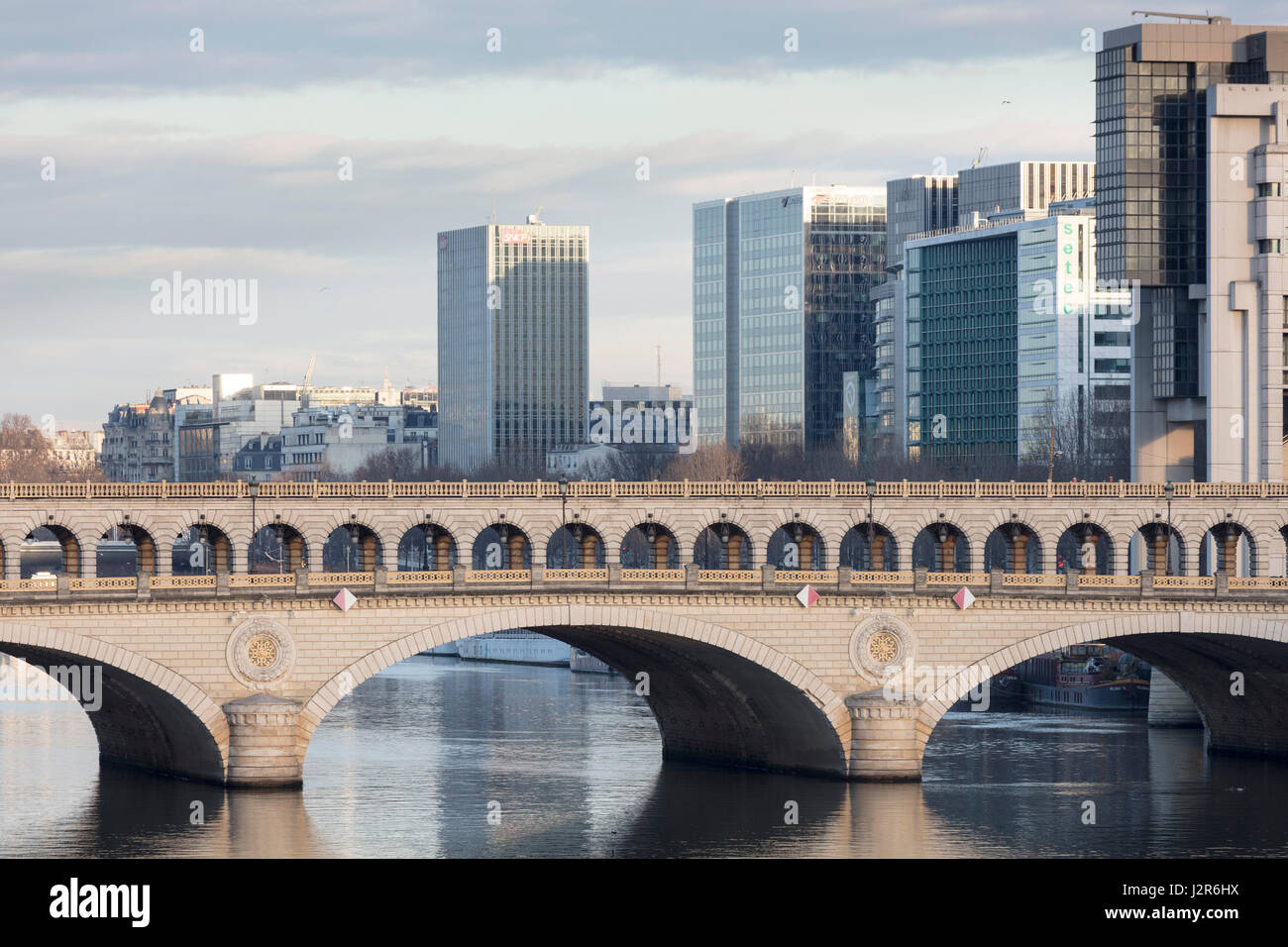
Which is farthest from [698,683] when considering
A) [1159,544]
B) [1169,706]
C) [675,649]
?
[1169,706]

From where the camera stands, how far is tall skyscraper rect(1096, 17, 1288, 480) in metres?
142

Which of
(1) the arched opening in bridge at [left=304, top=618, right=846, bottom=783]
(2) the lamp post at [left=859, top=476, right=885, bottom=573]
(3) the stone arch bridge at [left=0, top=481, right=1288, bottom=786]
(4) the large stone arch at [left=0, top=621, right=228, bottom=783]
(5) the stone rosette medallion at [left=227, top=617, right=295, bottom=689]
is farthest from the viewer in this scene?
(2) the lamp post at [left=859, top=476, right=885, bottom=573]

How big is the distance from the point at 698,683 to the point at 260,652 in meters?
24.0

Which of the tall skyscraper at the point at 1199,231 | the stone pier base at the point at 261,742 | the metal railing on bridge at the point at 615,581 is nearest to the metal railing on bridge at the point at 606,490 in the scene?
the metal railing on bridge at the point at 615,581

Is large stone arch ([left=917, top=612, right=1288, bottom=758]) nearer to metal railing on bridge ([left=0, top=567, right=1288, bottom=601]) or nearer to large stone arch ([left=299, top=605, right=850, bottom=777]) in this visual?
metal railing on bridge ([left=0, top=567, right=1288, bottom=601])

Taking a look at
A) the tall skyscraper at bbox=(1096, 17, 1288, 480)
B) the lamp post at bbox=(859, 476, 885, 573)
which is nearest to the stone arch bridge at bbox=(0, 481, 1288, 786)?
the lamp post at bbox=(859, 476, 885, 573)

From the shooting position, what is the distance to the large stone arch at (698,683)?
105 metres

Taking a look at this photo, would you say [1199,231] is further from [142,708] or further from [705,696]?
[142,708]

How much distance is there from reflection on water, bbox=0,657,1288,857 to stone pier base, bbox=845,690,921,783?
105 cm

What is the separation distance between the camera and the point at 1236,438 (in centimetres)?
14350

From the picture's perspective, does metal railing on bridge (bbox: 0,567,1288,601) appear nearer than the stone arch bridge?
Yes

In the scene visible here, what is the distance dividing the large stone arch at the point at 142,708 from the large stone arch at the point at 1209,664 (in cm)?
3212

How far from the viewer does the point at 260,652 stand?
337ft
